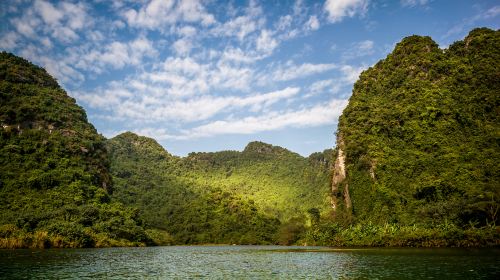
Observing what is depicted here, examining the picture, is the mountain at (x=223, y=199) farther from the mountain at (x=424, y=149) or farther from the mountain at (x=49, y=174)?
the mountain at (x=49, y=174)

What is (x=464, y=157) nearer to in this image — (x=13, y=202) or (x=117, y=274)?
(x=117, y=274)

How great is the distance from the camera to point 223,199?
144 m

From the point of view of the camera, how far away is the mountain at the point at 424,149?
6312cm

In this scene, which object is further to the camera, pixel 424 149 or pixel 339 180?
pixel 339 180

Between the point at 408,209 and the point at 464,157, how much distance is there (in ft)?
47.7

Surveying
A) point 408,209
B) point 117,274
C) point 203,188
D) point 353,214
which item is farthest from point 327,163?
point 117,274

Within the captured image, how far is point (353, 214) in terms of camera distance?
86500mm

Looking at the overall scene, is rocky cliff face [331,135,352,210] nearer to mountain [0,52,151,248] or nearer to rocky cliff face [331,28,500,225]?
rocky cliff face [331,28,500,225]

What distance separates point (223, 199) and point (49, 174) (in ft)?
243

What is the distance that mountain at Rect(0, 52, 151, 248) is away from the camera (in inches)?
2640

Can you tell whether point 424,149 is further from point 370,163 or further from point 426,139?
point 370,163

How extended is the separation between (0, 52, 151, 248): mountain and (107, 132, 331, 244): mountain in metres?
36.5

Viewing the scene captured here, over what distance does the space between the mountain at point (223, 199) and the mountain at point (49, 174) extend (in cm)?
3646

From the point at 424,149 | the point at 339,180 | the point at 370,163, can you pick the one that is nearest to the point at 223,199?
the point at 339,180
